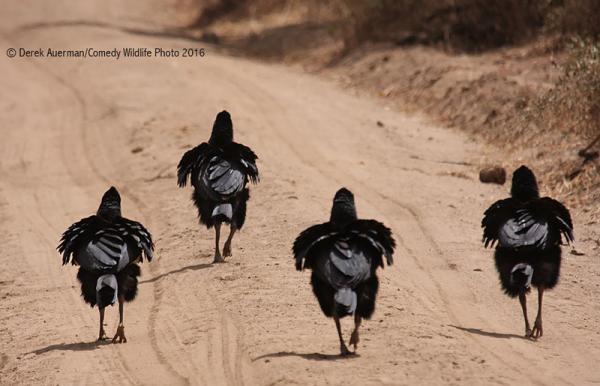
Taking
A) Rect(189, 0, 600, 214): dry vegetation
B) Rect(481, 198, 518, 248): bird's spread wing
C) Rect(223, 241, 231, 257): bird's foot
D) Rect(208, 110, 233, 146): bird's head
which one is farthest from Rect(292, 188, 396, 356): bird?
Rect(189, 0, 600, 214): dry vegetation

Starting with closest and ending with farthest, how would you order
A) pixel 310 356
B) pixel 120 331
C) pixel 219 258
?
pixel 310 356
pixel 120 331
pixel 219 258

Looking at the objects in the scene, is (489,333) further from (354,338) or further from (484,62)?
(484,62)

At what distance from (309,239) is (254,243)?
421 centimetres

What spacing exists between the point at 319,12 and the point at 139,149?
12383mm

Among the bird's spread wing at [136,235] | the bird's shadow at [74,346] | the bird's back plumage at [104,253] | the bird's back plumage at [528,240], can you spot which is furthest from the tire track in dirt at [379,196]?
the bird's shadow at [74,346]

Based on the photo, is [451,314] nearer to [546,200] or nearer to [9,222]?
[546,200]

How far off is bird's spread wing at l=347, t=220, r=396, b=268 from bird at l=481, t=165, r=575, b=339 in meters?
1.44

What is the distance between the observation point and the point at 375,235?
334 inches

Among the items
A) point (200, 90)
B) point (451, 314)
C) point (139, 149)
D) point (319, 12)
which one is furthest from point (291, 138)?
point (319, 12)

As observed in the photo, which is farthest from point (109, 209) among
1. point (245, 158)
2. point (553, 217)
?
point (553, 217)

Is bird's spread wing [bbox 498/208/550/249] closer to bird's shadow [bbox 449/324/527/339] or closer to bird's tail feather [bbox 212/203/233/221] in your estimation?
bird's shadow [bbox 449/324/527/339]

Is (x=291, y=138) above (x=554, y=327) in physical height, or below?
above

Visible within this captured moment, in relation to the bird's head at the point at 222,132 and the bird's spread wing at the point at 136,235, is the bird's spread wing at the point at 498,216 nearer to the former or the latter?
the bird's spread wing at the point at 136,235

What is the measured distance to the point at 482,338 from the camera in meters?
9.48
